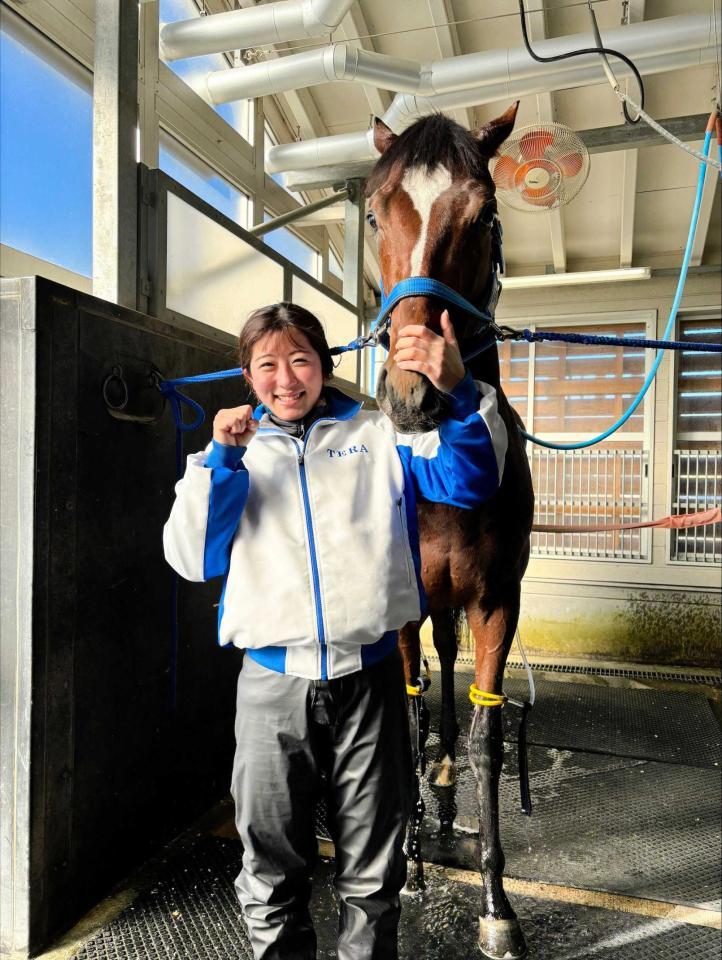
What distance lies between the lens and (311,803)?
1057 mm

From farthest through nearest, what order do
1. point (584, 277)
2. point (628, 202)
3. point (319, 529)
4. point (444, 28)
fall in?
point (584, 277) < point (628, 202) < point (444, 28) < point (319, 529)

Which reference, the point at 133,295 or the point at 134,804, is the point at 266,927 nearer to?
the point at 134,804

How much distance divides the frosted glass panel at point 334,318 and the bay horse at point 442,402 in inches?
78.2

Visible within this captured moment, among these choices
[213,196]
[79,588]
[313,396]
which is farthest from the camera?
[213,196]

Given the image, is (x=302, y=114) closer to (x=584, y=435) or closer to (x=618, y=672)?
(x=584, y=435)

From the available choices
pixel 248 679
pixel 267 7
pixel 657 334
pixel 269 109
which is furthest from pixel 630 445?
pixel 248 679

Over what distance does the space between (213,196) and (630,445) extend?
13.1ft

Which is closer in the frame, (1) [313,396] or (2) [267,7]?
(1) [313,396]

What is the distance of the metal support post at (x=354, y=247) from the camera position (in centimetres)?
383

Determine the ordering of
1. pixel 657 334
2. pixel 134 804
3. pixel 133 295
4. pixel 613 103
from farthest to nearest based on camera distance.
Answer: pixel 657 334 → pixel 613 103 → pixel 133 295 → pixel 134 804

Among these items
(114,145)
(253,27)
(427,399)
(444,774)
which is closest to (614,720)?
(444,774)

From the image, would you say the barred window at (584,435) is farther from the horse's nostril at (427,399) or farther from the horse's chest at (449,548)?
the horse's nostril at (427,399)

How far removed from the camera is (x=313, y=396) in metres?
1.11

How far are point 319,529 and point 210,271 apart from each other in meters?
1.72
